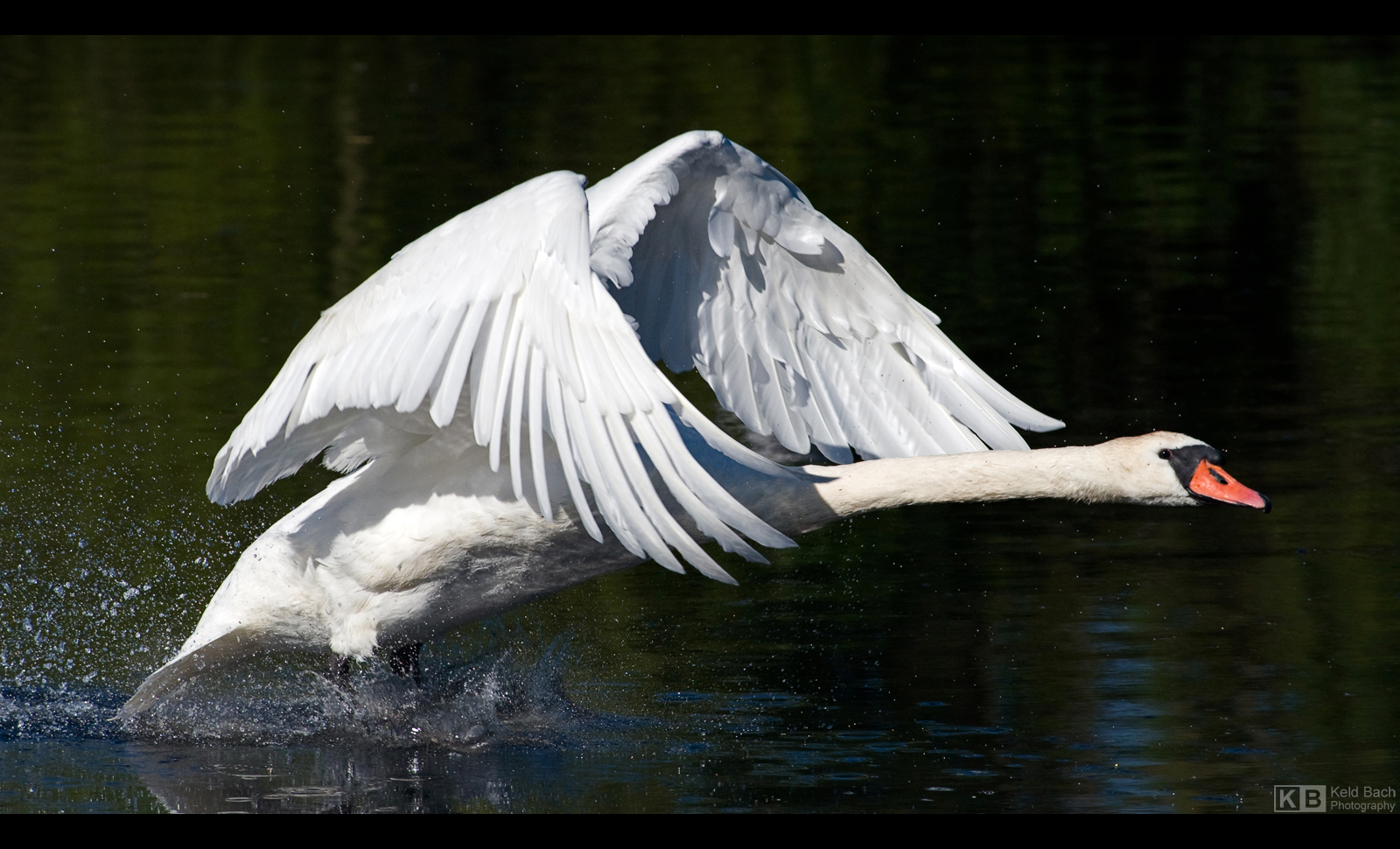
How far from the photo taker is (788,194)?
741 cm

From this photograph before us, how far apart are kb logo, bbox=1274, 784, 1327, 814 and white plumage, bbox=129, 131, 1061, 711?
155 centimetres

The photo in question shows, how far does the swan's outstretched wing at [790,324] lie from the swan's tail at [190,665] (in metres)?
1.89

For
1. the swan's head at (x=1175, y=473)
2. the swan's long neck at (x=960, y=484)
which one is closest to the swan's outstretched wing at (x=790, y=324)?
the swan's long neck at (x=960, y=484)

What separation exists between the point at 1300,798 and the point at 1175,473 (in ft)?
3.58

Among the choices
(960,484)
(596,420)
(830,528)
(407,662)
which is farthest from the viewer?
(830,528)

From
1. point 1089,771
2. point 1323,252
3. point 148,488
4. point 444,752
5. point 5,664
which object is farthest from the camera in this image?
point 1323,252

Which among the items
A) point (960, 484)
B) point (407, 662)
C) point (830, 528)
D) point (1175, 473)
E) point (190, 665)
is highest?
point (1175, 473)

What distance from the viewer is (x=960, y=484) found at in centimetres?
624

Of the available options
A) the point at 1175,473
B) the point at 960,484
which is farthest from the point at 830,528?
the point at 1175,473

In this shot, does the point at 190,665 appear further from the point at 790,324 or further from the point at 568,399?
the point at 790,324

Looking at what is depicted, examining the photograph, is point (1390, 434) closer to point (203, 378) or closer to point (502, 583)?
point (502, 583)

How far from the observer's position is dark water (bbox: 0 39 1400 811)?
6531 mm

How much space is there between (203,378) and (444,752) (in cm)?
522

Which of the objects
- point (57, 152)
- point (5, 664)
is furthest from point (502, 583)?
point (57, 152)
